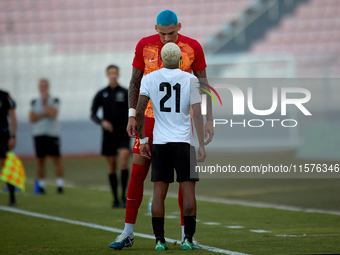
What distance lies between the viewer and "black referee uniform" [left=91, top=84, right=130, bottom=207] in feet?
29.2

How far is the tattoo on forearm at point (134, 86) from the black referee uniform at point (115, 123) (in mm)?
3483

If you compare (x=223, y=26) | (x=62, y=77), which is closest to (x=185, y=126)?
(x=62, y=77)

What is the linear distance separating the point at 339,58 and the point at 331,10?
6.14 meters

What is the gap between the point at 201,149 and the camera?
5.04m

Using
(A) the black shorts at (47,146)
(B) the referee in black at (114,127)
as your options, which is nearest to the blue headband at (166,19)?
(B) the referee in black at (114,127)

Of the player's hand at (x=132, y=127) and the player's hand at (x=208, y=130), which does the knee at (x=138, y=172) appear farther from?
the player's hand at (x=208, y=130)

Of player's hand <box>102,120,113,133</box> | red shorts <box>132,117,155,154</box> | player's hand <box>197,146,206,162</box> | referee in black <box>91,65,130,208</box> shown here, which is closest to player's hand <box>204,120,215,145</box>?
player's hand <box>197,146,206,162</box>

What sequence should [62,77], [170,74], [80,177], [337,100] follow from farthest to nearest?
[62,77] < [337,100] < [80,177] < [170,74]

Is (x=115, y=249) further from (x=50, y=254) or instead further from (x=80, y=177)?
(x=80, y=177)

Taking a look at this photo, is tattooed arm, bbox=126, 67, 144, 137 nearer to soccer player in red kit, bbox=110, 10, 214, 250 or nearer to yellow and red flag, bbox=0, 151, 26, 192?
soccer player in red kit, bbox=110, 10, 214, 250

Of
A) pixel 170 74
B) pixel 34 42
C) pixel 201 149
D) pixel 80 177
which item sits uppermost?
pixel 34 42

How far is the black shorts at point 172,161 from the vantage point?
16.2 ft

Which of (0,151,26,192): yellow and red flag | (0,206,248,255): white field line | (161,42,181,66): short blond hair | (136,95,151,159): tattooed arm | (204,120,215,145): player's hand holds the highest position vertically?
(161,42,181,66): short blond hair

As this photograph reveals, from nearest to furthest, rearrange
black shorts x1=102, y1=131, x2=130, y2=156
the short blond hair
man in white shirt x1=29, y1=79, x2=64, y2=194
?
the short blond hair, black shorts x1=102, y1=131, x2=130, y2=156, man in white shirt x1=29, y1=79, x2=64, y2=194
